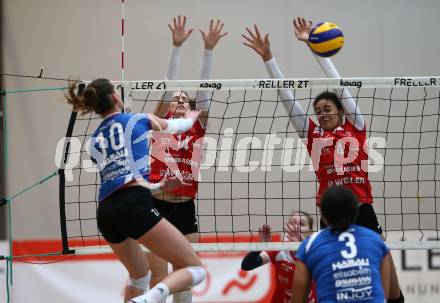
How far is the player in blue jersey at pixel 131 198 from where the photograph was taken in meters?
4.74

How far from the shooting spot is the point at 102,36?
9859 millimetres

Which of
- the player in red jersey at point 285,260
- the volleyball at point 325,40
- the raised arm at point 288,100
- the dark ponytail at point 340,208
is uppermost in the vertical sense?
the volleyball at point 325,40

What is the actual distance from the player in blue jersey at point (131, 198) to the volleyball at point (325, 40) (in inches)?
54.4

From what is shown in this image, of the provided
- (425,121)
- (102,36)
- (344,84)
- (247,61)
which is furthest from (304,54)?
(344,84)

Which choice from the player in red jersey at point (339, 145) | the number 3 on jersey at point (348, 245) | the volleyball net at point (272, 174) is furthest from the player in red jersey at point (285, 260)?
the volleyball net at point (272, 174)

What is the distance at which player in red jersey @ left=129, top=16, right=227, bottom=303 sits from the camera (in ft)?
20.5

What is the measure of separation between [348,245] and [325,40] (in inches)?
81.9

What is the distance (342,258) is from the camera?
4.28m

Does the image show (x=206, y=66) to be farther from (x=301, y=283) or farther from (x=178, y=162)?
(x=301, y=283)

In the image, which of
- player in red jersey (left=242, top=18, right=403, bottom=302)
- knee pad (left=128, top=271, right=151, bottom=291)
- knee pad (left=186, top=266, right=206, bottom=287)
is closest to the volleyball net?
player in red jersey (left=242, top=18, right=403, bottom=302)

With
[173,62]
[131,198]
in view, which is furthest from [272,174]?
[131,198]

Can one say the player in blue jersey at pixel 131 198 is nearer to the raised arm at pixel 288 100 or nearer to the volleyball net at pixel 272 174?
the raised arm at pixel 288 100

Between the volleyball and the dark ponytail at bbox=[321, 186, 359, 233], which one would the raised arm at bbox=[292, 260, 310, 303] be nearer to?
the dark ponytail at bbox=[321, 186, 359, 233]

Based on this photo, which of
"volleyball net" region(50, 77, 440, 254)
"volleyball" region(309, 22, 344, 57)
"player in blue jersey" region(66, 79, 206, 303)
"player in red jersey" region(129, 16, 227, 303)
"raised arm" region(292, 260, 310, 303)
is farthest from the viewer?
"volleyball net" region(50, 77, 440, 254)
